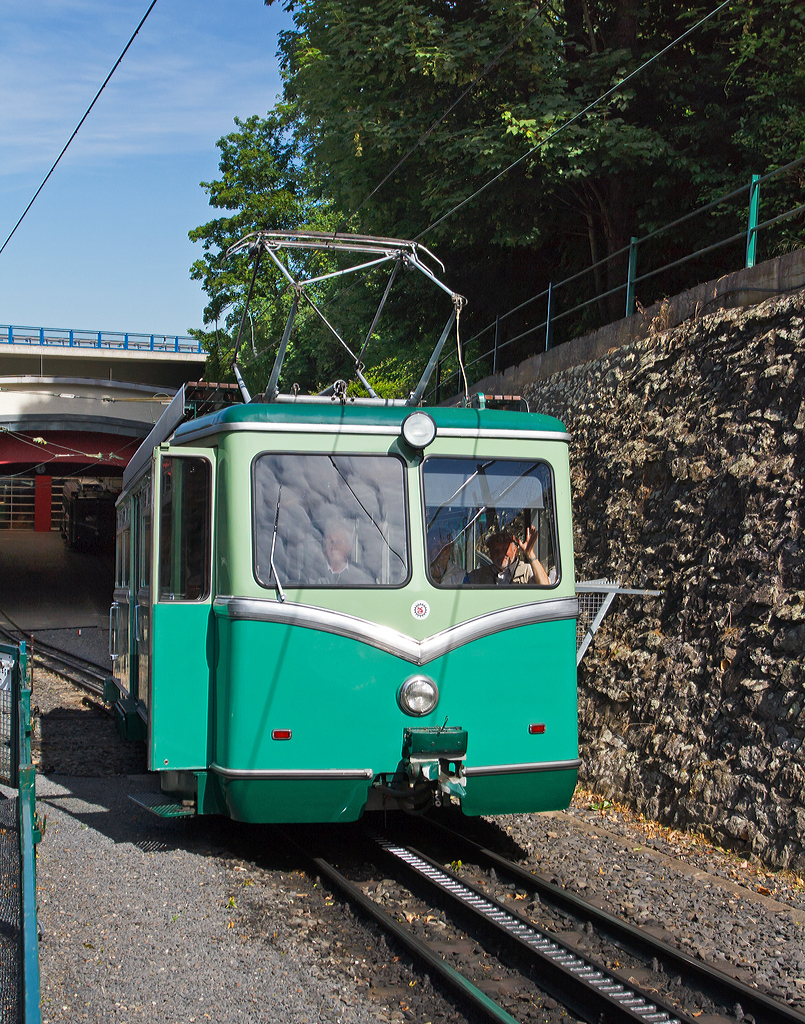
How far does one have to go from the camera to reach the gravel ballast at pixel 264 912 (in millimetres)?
4605

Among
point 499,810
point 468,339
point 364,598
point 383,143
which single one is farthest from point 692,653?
point 468,339

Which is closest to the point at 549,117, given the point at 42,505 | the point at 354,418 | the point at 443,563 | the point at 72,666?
the point at 354,418

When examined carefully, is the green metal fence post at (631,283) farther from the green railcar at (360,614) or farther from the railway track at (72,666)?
the railway track at (72,666)

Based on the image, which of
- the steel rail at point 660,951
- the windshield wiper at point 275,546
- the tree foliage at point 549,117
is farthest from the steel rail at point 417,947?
the tree foliage at point 549,117

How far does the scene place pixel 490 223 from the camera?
1401 centimetres

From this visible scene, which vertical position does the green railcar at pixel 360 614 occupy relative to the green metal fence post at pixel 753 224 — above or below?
below

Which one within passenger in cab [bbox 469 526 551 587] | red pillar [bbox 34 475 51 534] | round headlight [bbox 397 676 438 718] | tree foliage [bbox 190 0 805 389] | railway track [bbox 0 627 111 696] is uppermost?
tree foliage [bbox 190 0 805 389]

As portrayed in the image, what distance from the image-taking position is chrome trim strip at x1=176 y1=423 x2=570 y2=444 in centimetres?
642

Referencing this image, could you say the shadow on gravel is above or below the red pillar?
below

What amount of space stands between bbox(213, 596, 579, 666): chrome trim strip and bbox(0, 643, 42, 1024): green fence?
1.55 m

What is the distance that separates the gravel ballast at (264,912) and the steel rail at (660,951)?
263 millimetres

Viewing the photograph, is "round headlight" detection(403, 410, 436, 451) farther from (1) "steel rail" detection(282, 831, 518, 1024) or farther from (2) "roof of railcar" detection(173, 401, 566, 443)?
(1) "steel rail" detection(282, 831, 518, 1024)

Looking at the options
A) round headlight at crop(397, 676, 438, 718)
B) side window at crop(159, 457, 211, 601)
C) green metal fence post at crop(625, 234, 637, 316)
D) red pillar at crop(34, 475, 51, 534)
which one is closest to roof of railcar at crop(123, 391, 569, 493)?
side window at crop(159, 457, 211, 601)

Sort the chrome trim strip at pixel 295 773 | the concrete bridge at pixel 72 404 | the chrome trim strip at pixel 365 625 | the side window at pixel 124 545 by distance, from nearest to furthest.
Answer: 1. the chrome trim strip at pixel 295 773
2. the chrome trim strip at pixel 365 625
3. the side window at pixel 124 545
4. the concrete bridge at pixel 72 404
